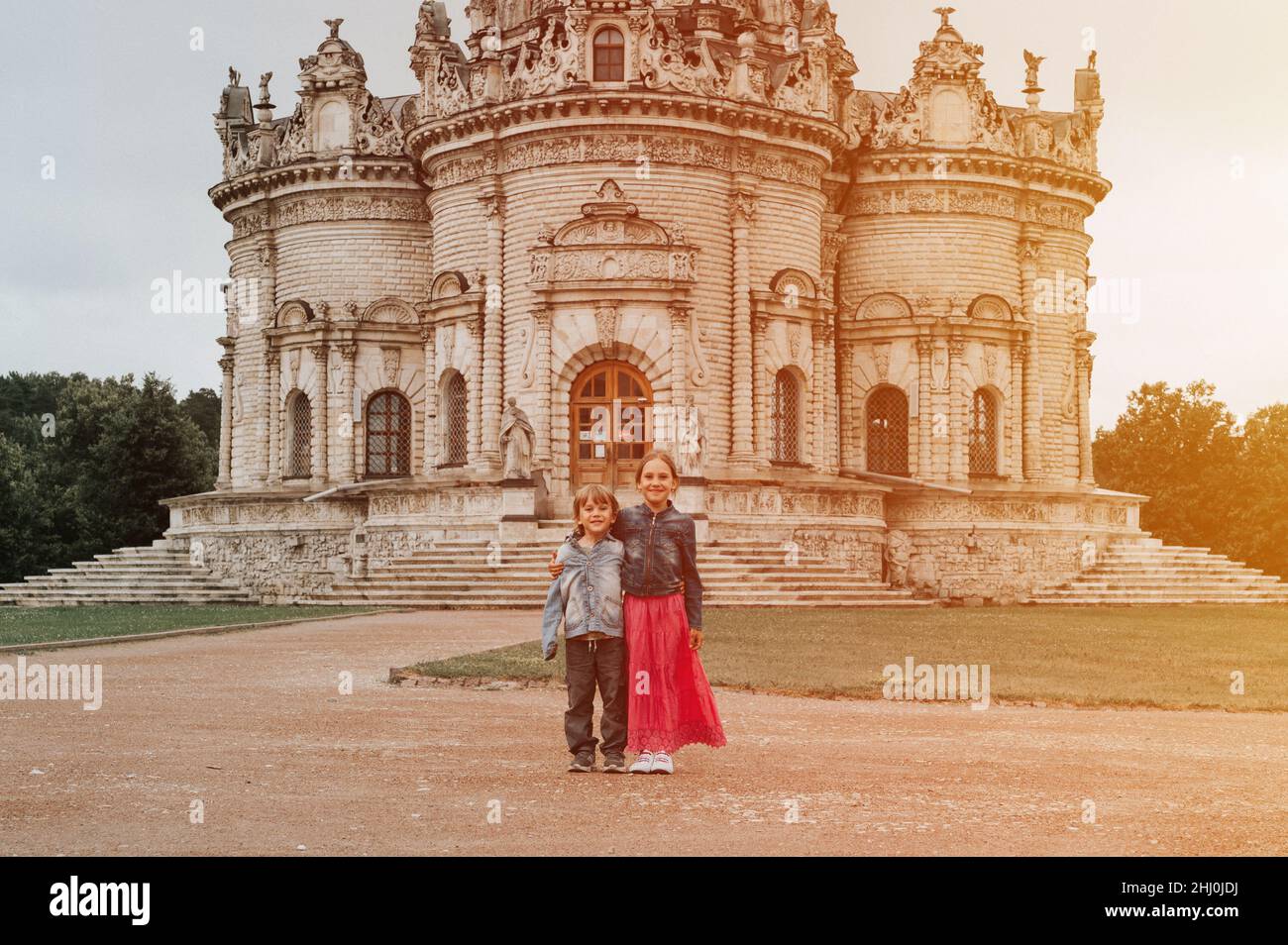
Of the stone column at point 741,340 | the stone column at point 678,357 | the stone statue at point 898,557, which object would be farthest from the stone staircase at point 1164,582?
the stone column at point 678,357

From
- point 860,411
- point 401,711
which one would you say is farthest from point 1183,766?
point 860,411

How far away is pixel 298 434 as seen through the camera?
5078 centimetres

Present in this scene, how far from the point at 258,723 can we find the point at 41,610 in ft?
87.6

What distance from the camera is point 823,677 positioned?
18.5 meters

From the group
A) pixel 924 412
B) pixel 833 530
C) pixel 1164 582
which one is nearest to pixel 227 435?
pixel 833 530

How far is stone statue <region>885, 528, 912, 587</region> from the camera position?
45.3 m

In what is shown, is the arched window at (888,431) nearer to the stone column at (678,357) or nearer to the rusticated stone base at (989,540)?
the rusticated stone base at (989,540)

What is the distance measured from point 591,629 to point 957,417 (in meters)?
37.8

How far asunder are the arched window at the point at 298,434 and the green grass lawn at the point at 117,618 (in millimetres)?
9528

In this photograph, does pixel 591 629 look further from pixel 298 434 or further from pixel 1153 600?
pixel 298 434

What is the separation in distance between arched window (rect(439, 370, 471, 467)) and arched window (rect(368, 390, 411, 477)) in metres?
4.03

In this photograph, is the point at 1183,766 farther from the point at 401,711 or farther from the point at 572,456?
the point at 572,456

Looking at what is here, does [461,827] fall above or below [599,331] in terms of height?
below

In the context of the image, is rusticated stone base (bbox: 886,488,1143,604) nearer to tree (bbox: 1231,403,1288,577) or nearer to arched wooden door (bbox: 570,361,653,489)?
arched wooden door (bbox: 570,361,653,489)
